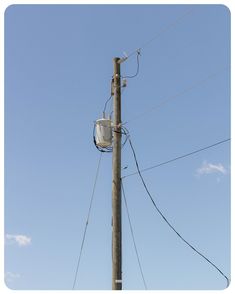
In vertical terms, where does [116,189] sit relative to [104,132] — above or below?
below

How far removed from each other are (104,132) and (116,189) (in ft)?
4.64

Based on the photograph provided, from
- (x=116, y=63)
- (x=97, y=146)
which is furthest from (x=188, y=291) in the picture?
(x=116, y=63)

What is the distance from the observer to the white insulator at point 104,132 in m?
13.0

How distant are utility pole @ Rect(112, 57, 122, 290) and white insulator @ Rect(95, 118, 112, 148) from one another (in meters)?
0.15

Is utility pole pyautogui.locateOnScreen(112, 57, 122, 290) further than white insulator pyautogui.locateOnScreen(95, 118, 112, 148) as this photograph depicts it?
No

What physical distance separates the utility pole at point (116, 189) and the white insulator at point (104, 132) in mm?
146

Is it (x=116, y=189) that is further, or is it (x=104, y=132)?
(x=104, y=132)

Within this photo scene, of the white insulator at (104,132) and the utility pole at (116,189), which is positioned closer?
the utility pole at (116,189)

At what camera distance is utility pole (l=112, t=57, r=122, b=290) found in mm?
11562

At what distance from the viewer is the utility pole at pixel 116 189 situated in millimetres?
11562

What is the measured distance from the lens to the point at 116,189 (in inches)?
481

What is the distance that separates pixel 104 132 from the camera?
1302cm
